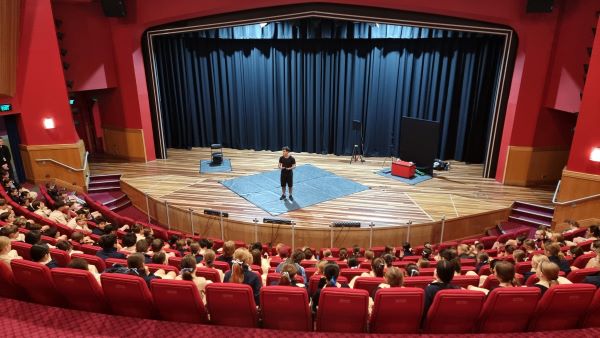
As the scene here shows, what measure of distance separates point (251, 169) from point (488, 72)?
23.5 ft

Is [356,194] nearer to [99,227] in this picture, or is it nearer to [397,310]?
[99,227]

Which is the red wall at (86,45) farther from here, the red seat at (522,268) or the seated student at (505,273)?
the seated student at (505,273)

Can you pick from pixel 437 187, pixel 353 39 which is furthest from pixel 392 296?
pixel 353 39

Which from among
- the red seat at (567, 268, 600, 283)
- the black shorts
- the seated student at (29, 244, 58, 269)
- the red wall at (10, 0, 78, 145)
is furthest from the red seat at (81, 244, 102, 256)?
the red wall at (10, 0, 78, 145)

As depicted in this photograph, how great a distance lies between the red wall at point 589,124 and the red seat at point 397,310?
22.7 ft

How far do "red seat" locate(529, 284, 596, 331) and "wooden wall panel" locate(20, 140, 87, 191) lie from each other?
10436 mm

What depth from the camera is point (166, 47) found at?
1388 centimetres

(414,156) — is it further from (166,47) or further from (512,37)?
(166,47)

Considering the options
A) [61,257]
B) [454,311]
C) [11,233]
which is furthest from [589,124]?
[11,233]

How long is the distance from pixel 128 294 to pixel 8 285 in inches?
47.6

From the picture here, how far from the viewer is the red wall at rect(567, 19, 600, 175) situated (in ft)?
25.9

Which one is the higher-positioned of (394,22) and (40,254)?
(394,22)

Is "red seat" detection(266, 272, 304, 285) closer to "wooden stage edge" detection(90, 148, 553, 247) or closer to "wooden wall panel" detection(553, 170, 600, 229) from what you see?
"wooden stage edge" detection(90, 148, 553, 247)

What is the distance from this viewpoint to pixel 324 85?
1353 cm
